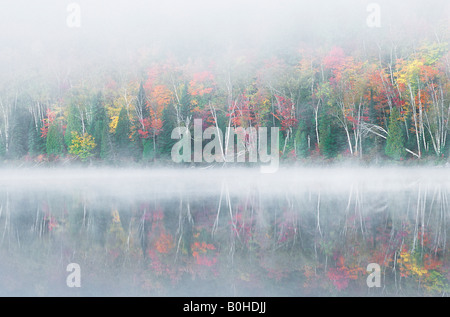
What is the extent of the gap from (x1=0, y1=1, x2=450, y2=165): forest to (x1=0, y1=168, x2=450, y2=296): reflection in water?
775 inches

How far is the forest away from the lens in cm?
2920

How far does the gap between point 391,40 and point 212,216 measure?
92.1 ft

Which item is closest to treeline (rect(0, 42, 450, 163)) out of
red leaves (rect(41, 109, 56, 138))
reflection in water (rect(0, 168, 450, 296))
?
red leaves (rect(41, 109, 56, 138))

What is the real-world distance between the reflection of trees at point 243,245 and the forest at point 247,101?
1975cm

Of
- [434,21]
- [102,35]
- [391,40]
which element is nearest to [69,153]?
[102,35]

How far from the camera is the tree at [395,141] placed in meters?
27.5

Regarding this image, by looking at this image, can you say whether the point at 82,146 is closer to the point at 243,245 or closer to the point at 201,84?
the point at 201,84

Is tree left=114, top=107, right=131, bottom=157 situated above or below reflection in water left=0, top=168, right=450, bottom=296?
above

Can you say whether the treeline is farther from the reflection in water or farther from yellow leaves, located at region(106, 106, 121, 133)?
the reflection in water

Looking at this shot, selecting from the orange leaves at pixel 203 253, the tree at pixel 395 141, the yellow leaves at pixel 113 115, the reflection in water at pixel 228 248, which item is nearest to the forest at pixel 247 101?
the tree at pixel 395 141

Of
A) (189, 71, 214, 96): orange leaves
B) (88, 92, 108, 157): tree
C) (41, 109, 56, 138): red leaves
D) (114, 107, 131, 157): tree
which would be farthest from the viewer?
(41, 109, 56, 138): red leaves

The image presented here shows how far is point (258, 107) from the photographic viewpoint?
3409 cm

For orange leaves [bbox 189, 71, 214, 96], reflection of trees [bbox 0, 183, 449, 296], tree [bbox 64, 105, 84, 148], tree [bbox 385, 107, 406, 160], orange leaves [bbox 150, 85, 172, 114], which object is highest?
orange leaves [bbox 189, 71, 214, 96]

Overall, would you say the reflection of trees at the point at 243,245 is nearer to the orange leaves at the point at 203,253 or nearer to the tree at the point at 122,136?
the orange leaves at the point at 203,253
